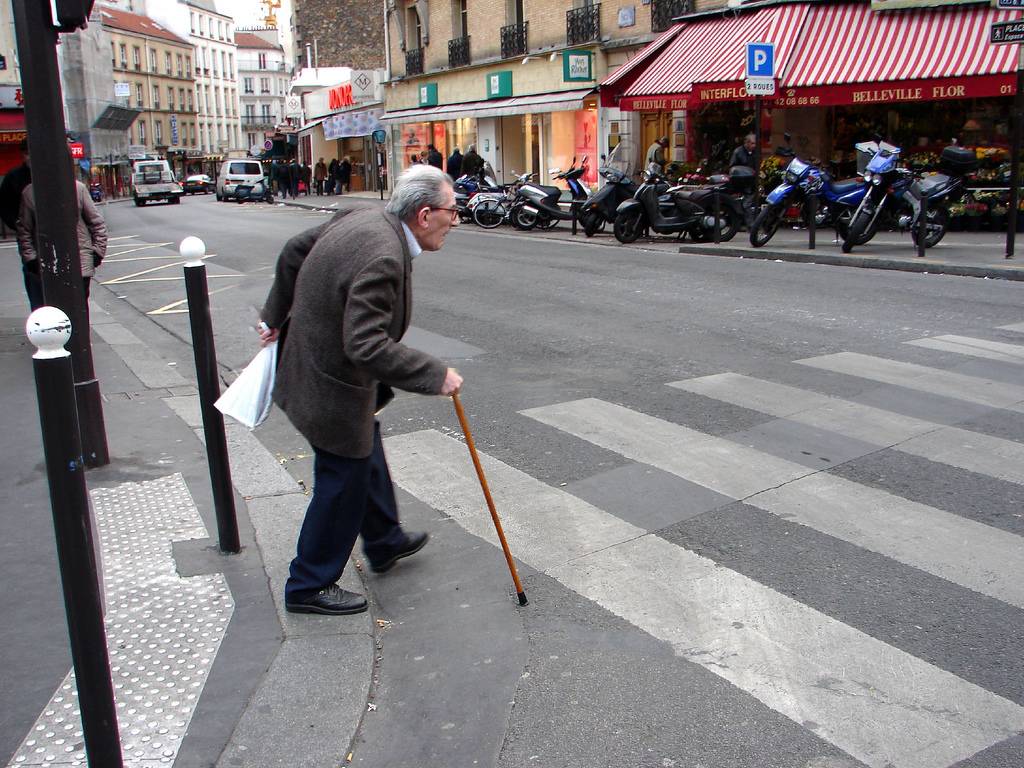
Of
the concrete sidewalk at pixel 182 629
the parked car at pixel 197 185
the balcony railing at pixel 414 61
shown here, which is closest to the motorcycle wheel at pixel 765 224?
the concrete sidewalk at pixel 182 629

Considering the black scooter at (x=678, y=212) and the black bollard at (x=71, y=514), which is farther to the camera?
the black scooter at (x=678, y=212)

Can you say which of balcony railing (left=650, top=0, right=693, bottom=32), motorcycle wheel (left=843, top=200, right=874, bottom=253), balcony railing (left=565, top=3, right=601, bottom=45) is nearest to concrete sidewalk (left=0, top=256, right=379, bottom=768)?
motorcycle wheel (left=843, top=200, right=874, bottom=253)

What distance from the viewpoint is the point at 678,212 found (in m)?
16.9

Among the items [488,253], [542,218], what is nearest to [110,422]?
[488,253]

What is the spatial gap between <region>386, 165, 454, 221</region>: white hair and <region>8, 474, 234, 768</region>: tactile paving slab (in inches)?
62.2

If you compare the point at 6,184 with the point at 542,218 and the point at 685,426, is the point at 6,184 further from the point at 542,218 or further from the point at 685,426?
the point at 542,218

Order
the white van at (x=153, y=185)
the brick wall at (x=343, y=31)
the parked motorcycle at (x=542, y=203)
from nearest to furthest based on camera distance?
the parked motorcycle at (x=542, y=203) → the white van at (x=153, y=185) → the brick wall at (x=343, y=31)

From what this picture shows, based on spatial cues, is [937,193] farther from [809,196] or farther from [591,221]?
[591,221]

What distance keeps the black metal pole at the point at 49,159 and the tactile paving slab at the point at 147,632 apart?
41.0 inches

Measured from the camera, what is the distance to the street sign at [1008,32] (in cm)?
1212

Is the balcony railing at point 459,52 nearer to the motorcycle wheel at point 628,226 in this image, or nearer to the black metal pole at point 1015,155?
the motorcycle wheel at point 628,226

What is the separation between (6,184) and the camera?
7.93 meters

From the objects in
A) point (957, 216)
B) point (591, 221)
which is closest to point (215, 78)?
point (591, 221)

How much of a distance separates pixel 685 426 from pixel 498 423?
1127mm
